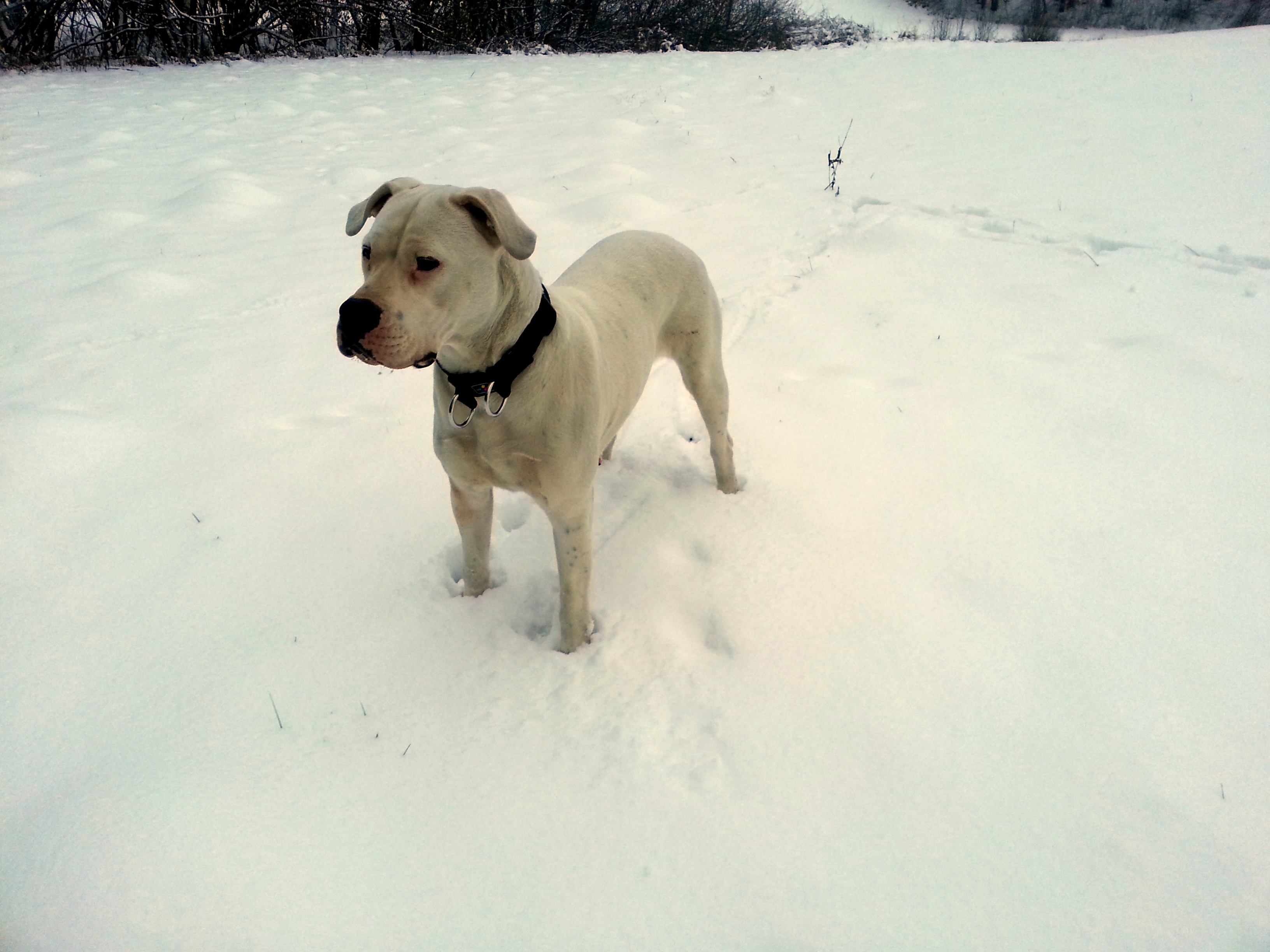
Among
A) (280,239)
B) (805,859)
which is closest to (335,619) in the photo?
(805,859)

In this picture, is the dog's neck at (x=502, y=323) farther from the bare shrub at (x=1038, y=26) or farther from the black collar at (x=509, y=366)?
the bare shrub at (x=1038, y=26)

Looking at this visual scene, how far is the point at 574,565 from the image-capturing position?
213cm

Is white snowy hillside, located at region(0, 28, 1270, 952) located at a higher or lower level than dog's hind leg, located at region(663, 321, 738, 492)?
lower

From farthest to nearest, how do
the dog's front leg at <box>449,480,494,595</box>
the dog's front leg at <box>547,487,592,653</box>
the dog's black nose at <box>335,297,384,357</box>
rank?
1. the dog's front leg at <box>449,480,494,595</box>
2. the dog's front leg at <box>547,487,592,653</box>
3. the dog's black nose at <box>335,297,384,357</box>

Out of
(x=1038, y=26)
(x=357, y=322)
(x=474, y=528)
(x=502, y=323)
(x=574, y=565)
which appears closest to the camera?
(x=357, y=322)

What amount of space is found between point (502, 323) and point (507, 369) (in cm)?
12

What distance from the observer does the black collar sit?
5.91 feet

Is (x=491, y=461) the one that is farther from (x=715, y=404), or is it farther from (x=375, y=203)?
(x=715, y=404)

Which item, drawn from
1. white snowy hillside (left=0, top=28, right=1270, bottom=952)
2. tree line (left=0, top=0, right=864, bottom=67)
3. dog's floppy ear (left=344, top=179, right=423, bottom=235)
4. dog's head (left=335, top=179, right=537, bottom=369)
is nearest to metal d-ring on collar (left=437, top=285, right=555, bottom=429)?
dog's head (left=335, top=179, right=537, bottom=369)

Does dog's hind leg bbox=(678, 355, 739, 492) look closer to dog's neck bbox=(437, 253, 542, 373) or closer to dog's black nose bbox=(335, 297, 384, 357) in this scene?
dog's neck bbox=(437, 253, 542, 373)

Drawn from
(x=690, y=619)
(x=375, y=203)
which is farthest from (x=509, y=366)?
(x=690, y=619)

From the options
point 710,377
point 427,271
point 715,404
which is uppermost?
point 427,271

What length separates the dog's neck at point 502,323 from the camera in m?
1.75

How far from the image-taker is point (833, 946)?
149 cm
